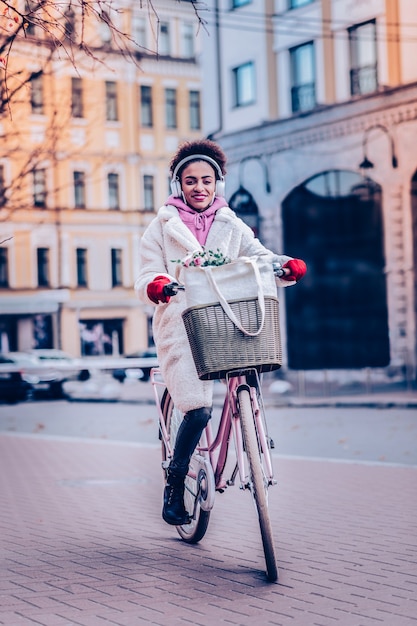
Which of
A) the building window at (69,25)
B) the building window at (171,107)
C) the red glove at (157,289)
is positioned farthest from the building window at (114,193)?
the red glove at (157,289)

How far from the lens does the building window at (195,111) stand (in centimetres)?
5347

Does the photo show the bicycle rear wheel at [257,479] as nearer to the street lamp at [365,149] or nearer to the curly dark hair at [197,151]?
the curly dark hair at [197,151]

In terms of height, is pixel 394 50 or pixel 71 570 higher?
pixel 394 50

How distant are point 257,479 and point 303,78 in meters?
26.0

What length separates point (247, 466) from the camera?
17.4 feet

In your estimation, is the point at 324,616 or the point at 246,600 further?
the point at 246,600

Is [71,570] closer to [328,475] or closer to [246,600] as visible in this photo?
[246,600]

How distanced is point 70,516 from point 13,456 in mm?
5217

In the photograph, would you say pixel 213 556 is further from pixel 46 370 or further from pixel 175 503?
pixel 46 370

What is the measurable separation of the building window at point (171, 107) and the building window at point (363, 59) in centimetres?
2511

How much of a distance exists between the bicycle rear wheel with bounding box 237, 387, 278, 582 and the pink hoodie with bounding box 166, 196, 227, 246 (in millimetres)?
995

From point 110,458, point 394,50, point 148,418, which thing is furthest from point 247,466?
point 394,50

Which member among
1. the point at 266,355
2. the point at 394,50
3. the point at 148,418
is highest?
the point at 394,50

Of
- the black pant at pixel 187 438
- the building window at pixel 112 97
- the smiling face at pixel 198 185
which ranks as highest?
the building window at pixel 112 97
